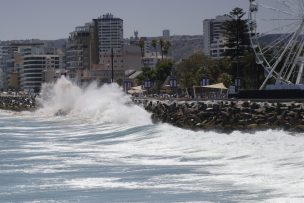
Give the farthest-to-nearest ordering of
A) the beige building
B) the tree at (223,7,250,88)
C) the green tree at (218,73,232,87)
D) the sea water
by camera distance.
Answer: the beige building < the green tree at (218,73,232,87) < the tree at (223,7,250,88) < the sea water

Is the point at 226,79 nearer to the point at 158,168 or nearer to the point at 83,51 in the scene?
the point at 158,168

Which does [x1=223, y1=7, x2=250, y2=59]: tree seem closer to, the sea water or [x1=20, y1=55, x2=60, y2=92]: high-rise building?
the sea water

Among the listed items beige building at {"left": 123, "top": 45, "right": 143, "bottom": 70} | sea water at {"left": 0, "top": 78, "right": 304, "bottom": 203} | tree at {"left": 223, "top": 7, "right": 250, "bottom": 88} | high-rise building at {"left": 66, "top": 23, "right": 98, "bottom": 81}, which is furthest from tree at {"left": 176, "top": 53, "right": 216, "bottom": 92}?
high-rise building at {"left": 66, "top": 23, "right": 98, "bottom": 81}

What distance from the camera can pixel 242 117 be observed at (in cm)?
2783

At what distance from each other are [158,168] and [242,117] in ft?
33.0

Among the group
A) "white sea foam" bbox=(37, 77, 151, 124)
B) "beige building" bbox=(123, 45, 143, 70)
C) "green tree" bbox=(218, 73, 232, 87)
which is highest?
"beige building" bbox=(123, 45, 143, 70)

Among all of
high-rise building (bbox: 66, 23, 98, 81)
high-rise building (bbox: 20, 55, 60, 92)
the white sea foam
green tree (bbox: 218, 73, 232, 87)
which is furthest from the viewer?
high-rise building (bbox: 20, 55, 60, 92)

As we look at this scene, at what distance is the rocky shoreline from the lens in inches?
971

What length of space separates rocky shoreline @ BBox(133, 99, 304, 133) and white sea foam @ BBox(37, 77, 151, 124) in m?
5.64

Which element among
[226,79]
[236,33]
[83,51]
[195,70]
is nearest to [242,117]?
[236,33]

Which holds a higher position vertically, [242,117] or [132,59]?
[132,59]

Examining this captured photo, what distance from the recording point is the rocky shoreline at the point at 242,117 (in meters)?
24.7

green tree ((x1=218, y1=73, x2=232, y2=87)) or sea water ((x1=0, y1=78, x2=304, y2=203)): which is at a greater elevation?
green tree ((x1=218, y1=73, x2=232, y2=87))

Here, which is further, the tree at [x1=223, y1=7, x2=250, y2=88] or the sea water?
the tree at [x1=223, y1=7, x2=250, y2=88]
